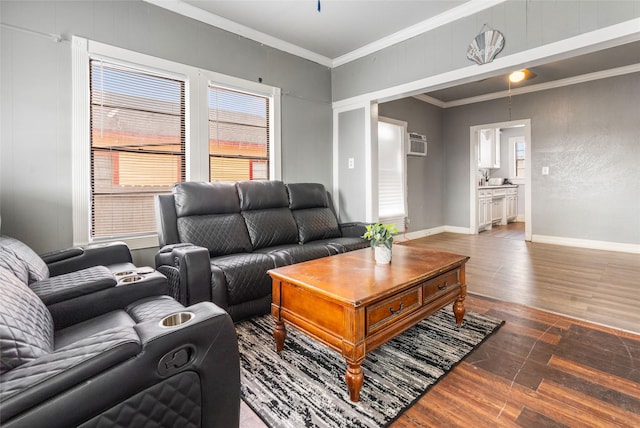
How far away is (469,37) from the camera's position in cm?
307

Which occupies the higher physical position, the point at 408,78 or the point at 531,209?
the point at 408,78

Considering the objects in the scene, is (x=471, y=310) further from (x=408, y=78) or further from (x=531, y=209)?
(x=531, y=209)

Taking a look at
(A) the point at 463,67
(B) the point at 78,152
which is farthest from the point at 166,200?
(A) the point at 463,67

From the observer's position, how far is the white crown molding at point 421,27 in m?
3.00

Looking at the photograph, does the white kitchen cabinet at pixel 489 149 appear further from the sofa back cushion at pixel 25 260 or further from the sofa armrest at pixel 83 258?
the sofa back cushion at pixel 25 260

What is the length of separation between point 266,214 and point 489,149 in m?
7.29

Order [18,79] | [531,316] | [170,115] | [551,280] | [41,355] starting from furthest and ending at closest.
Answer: [551,280] < [170,115] < [531,316] < [18,79] < [41,355]

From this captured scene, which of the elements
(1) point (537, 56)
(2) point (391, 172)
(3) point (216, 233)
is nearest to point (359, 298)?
(3) point (216, 233)

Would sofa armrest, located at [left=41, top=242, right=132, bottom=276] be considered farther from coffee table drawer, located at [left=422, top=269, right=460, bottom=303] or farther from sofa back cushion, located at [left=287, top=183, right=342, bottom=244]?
coffee table drawer, located at [left=422, top=269, right=460, bottom=303]

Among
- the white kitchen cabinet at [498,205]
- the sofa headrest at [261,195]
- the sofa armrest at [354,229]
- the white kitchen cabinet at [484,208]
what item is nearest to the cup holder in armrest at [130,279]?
the sofa headrest at [261,195]

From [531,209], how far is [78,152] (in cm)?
658

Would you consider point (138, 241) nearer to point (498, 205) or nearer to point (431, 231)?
point (431, 231)

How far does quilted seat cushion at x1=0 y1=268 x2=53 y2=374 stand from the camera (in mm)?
765

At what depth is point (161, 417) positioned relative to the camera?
2.94 ft
